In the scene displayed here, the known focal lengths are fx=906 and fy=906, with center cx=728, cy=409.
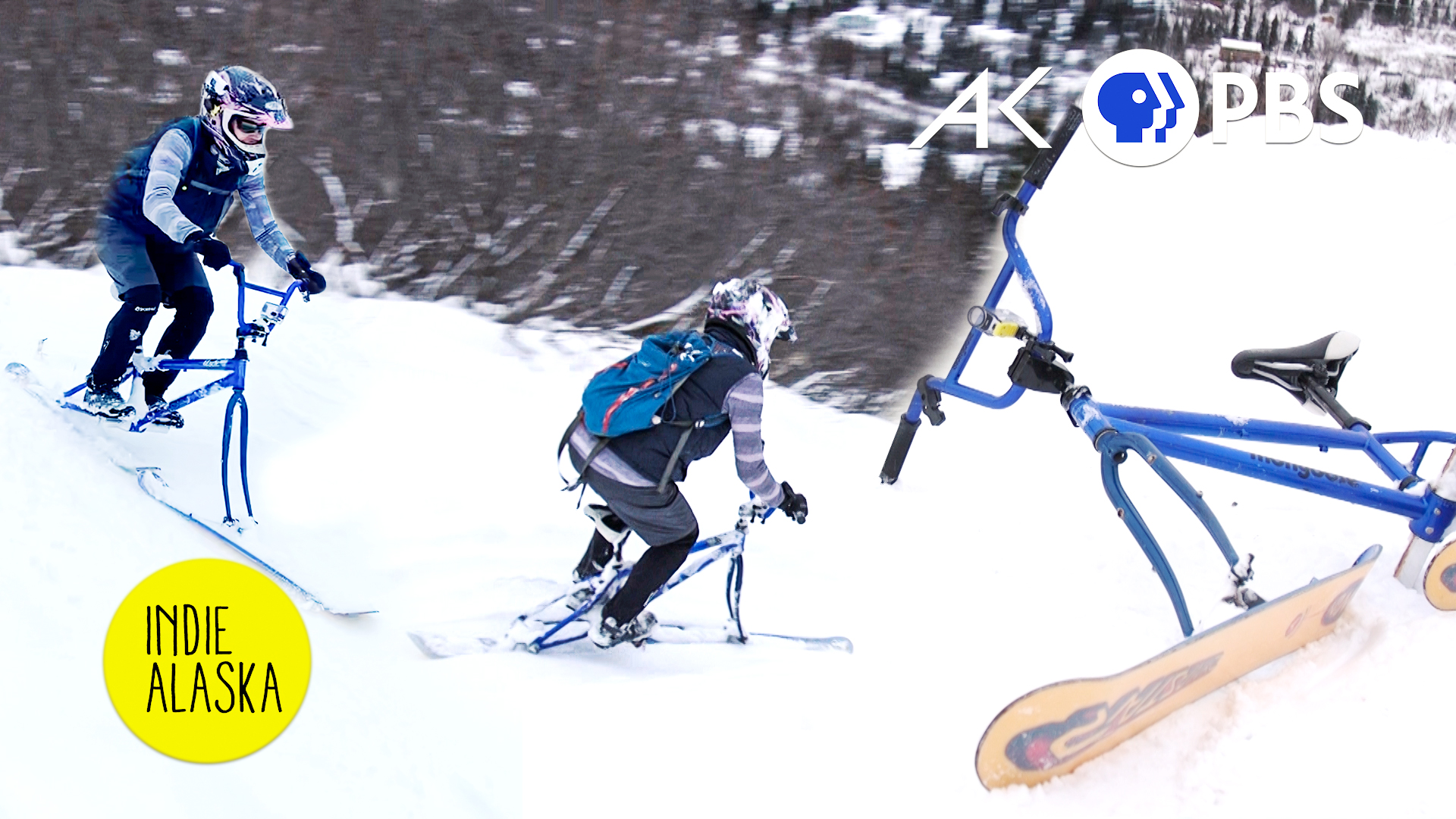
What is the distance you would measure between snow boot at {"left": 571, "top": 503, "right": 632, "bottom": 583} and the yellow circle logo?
107cm

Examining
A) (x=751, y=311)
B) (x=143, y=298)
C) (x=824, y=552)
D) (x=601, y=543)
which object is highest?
(x=751, y=311)

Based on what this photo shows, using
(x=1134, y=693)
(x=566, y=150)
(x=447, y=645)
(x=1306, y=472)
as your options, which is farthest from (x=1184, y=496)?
(x=566, y=150)

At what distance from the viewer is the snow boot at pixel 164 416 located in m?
4.20

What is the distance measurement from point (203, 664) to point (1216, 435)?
3978 millimetres

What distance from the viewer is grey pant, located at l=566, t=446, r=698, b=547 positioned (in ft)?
10.5

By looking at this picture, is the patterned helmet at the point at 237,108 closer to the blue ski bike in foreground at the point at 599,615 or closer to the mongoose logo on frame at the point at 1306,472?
the blue ski bike in foreground at the point at 599,615

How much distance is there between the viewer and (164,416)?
4.27 m

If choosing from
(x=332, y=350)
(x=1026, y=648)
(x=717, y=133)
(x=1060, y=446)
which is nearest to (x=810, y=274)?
(x=717, y=133)

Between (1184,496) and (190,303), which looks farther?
(190,303)

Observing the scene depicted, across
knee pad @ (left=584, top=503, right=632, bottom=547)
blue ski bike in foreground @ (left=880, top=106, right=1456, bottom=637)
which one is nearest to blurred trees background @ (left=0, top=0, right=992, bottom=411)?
blue ski bike in foreground @ (left=880, top=106, right=1456, bottom=637)

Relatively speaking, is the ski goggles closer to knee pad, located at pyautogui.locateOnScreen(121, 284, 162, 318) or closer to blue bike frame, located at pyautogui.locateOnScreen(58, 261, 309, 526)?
blue bike frame, located at pyautogui.locateOnScreen(58, 261, 309, 526)

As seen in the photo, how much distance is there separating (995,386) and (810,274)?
1.65 meters

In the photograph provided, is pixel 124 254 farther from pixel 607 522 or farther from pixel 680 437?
pixel 680 437

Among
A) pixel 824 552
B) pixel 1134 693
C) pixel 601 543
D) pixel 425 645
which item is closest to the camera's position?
pixel 1134 693
